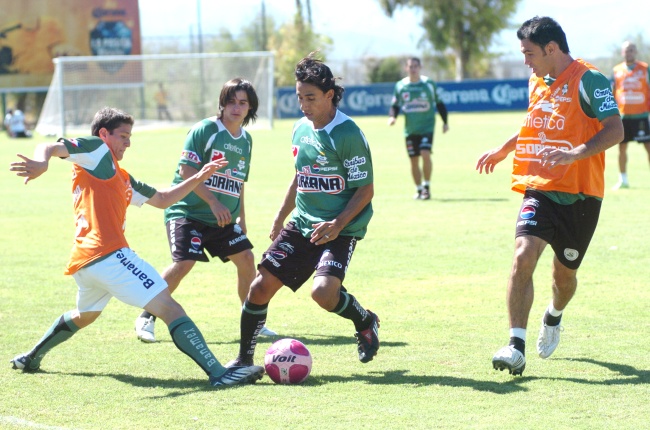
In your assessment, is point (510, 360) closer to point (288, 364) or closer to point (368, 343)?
point (368, 343)

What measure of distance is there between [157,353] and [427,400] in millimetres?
2189

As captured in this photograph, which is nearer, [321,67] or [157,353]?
[321,67]

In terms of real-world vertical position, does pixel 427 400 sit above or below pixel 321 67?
below

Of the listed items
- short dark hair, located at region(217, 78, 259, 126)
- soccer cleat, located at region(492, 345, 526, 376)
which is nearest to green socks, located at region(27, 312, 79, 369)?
short dark hair, located at region(217, 78, 259, 126)

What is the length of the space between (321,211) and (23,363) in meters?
2.13

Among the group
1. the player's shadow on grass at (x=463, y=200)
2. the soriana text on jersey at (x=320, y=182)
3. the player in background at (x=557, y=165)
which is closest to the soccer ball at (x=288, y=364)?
the soriana text on jersey at (x=320, y=182)

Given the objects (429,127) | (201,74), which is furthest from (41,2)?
(429,127)

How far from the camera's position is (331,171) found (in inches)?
240

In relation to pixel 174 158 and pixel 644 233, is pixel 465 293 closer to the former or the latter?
pixel 644 233

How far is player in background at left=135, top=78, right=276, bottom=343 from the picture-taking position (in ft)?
23.3

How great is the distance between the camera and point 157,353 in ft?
22.2

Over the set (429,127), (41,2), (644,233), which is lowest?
(644,233)

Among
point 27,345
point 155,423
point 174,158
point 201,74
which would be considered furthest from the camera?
point 201,74

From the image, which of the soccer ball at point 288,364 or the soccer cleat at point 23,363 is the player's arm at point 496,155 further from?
the soccer cleat at point 23,363
